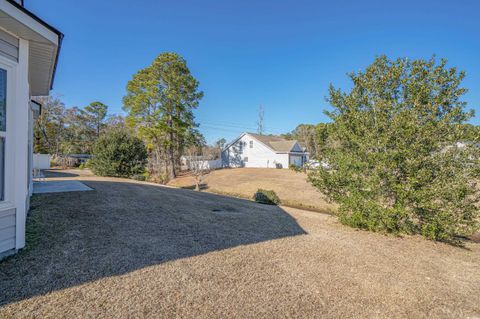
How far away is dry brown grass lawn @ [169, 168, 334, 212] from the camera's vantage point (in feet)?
52.9

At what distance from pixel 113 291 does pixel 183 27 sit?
16784mm

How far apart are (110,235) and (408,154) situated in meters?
7.43

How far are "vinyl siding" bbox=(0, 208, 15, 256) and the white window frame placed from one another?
0.38 ft

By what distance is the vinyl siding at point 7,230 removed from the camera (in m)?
3.39

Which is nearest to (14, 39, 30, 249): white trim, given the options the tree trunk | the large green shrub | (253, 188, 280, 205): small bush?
(253, 188, 280, 205): small bush

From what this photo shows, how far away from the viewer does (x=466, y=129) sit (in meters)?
6.12

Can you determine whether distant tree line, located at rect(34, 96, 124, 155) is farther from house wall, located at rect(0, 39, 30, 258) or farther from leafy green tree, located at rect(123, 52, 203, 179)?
house wall, located at rect(0, 39, 30, 258)

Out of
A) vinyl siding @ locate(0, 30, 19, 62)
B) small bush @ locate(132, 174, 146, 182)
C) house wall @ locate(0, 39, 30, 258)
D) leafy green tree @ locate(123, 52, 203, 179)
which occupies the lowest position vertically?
small bush @ locate(132, 174, 146, 182)

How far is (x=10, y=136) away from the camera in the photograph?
11.6 feet

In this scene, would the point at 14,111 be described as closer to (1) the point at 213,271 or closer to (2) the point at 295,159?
(1) the point at 213,271

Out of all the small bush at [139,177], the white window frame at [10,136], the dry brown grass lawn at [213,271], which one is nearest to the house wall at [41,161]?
the small bush at [139,177]

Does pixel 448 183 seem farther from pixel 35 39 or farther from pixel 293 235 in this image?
pixel 35 39

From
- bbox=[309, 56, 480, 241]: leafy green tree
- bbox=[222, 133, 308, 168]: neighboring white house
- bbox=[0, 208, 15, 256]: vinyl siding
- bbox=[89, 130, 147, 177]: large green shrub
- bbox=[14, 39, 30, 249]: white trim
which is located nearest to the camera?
bbox=[0, 208, 15, 256]: vinyl siding

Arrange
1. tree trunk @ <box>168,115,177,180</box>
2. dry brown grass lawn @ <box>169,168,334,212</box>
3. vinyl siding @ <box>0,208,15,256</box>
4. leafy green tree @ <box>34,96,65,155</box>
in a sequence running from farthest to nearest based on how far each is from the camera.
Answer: leafy green tree @ <box>34,96,65,155</box> < tree trunk @ <box>168,115,177,180</box> < dry brown grass lawn @ <box>169,168,334,212</box> < vinyl siding @ <box>0,208,15,256</box>
